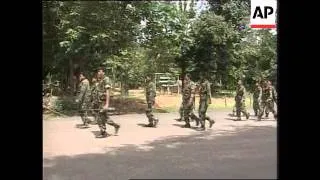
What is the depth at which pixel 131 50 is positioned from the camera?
3.40m

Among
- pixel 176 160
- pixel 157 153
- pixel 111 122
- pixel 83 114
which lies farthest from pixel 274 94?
pixel 83 114

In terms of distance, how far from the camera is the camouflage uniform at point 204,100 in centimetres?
341

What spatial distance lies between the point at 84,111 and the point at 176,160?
2.78ft

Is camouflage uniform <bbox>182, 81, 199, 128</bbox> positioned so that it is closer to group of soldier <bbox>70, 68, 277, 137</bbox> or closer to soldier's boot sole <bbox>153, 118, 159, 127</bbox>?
group of soldier <bbox>70, 68, 277, 137</bbox>

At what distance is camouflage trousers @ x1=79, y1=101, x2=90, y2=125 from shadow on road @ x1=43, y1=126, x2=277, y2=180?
0.29 m

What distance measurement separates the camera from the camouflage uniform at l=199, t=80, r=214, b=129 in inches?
134

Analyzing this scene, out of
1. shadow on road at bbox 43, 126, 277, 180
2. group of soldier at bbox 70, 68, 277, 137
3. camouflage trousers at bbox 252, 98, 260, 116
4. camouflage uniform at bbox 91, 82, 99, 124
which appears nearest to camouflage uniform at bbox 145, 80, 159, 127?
group of soldier at bbox 70, 68, 277, 137

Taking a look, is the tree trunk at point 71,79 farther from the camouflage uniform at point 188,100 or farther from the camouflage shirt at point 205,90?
the camouflage shirt at point 205,90

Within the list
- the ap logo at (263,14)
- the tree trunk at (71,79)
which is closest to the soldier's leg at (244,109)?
the ap logo at (263,14)

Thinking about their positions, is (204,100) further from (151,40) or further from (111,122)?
(111,122)

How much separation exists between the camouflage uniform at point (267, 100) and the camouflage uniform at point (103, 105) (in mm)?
1192

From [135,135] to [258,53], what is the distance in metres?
1.23
